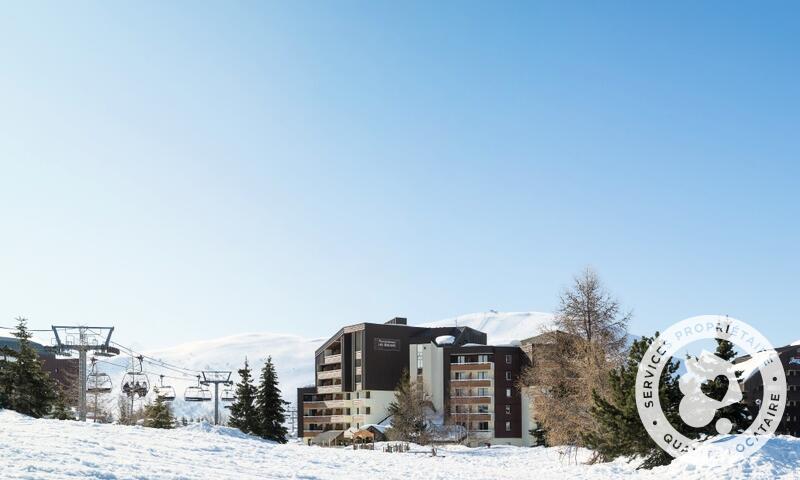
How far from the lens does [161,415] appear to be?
64.6 meters

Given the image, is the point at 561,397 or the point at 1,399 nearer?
the point at 1,399

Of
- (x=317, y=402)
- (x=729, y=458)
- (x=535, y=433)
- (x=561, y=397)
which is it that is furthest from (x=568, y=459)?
(x=317, y=402)

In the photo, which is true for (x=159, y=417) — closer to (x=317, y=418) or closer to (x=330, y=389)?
(x=330, y=389)

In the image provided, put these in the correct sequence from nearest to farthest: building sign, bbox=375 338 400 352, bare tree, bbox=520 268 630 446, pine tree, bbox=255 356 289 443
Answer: bare tree, bbox=520 268 630 446 → pine tree, bbox=255 356 289 443 → building sign, bbox=375 338 400 352

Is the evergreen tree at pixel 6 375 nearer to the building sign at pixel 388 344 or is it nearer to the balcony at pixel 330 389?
the building sign at pixel 388 344

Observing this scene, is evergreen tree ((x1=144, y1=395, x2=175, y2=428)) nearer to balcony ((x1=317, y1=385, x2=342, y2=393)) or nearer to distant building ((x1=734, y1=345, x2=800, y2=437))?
balcony ((x1=317, y1=385, x2=342, y2=393))

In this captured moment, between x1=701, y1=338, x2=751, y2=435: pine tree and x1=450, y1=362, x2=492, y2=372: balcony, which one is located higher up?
x1=701, y1=338, x2=751, y2=435: pine tree

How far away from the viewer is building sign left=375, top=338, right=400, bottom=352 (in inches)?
3980

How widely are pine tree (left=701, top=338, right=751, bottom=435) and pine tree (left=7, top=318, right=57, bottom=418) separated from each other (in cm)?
3973

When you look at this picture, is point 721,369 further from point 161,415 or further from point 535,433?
point 161,415

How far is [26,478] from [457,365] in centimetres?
8153

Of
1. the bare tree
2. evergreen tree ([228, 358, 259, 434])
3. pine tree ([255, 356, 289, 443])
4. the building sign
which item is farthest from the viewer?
the building sign

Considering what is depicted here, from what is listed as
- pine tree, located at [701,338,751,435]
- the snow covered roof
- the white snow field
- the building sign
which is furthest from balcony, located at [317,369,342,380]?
pine tree, located at [701,338,751,435]

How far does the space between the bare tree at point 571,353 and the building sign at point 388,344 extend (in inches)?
1806
